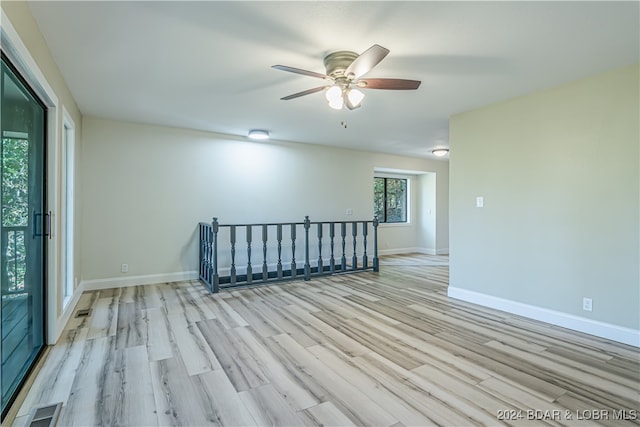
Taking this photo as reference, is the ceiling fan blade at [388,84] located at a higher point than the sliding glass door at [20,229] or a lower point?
higher

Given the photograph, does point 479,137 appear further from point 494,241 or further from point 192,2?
point 192,2

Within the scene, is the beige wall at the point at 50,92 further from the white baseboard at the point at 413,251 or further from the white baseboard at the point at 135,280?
the white baseboard at the point at 413,251

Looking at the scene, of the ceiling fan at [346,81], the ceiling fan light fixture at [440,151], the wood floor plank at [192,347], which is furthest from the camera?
the ceiling fan light fixture at [440,151]

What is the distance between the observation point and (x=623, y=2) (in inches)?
72.4

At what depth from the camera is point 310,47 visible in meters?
2.36

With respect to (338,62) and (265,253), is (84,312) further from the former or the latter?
(338,62)

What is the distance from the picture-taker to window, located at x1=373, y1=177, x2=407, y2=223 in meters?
7.84

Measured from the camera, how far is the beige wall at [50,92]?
1.72 meters

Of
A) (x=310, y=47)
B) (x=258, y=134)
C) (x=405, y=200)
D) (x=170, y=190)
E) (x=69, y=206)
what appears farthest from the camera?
(x=405, y=200)

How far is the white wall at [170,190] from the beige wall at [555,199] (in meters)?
2.84

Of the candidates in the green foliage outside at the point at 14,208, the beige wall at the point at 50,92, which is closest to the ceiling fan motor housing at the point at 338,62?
the beige wall at the point at 50,92

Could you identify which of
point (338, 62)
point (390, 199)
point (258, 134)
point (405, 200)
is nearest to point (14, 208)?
point (338, 62)

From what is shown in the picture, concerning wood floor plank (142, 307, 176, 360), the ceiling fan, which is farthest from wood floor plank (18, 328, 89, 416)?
the ceiling fan

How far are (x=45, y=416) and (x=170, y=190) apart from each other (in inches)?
135
